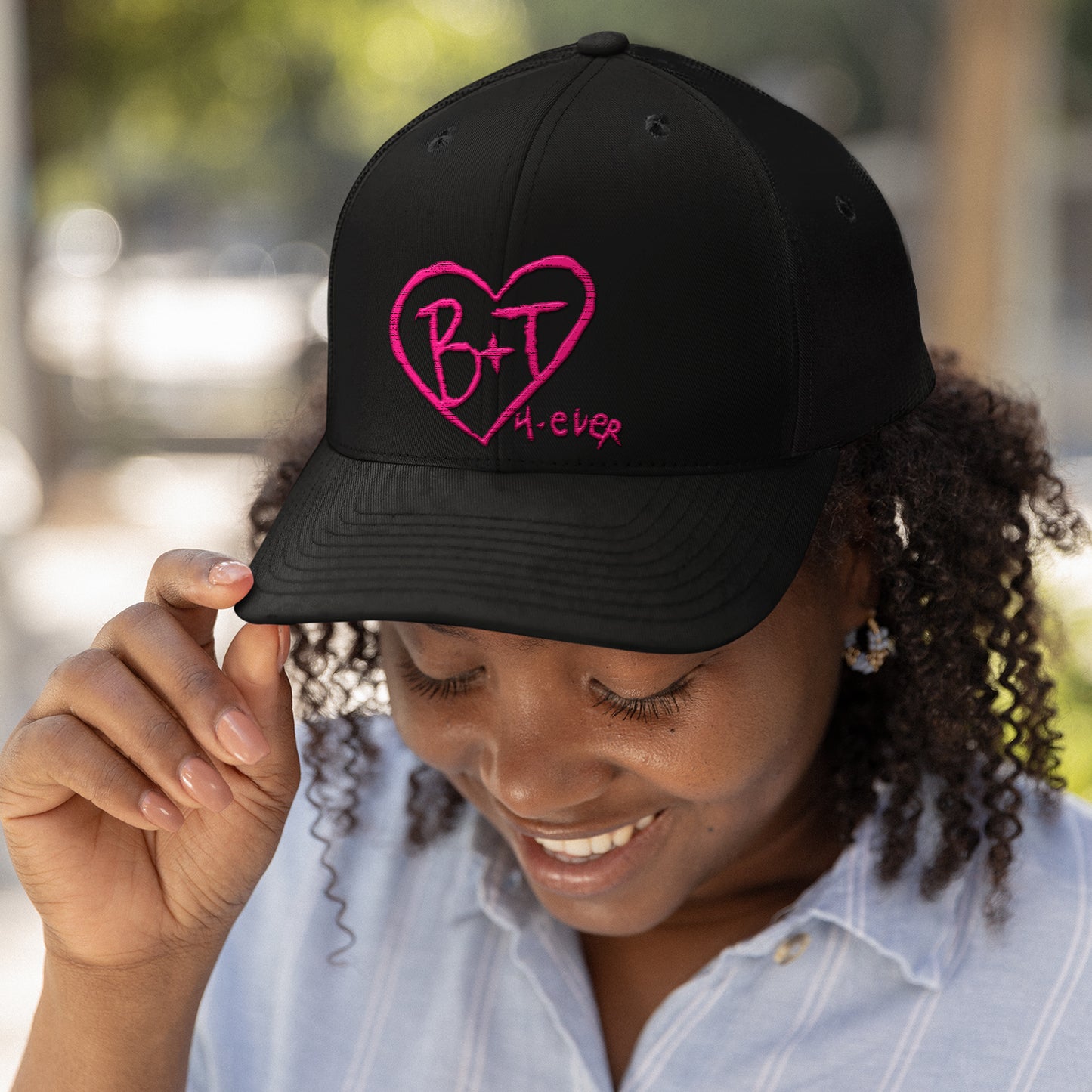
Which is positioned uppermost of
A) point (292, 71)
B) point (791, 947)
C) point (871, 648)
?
point (292, 71)

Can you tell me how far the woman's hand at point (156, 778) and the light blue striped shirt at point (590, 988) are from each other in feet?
0.87

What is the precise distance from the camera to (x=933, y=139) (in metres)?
6.07

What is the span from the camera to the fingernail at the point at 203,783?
163cm

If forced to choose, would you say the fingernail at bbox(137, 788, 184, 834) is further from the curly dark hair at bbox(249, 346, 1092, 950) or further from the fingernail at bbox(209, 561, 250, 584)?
the curly dark hair at bbox(249, 346, 1092, 950)

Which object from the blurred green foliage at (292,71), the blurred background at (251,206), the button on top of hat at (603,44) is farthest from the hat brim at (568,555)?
the blurred green foliage at (292,71)

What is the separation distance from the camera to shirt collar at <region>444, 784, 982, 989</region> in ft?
5.86

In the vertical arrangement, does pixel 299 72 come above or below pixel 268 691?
above

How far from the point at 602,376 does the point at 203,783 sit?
0.66 metres

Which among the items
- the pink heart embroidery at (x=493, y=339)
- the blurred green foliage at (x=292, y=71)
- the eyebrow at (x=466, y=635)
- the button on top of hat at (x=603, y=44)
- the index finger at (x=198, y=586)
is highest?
the blurred green foliage at (x=292, y=71)

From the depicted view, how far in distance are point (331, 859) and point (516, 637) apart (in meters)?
0.76

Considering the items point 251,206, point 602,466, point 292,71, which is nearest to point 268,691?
point 602,466

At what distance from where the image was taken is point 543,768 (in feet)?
5.27

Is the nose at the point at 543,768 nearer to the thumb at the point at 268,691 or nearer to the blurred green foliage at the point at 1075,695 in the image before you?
the thumb at the point at 268,691

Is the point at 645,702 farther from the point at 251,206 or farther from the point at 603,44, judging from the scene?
the point at 251,206
